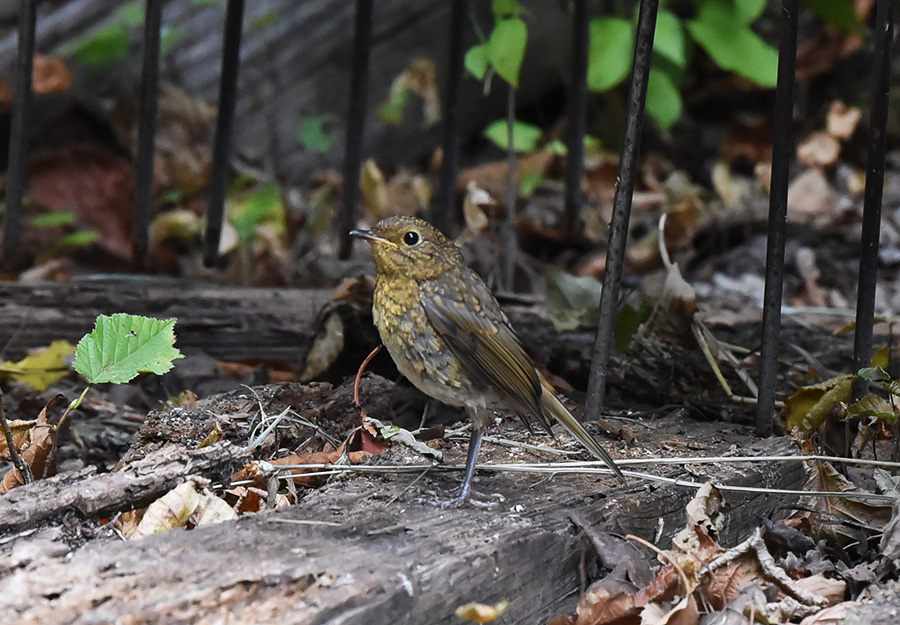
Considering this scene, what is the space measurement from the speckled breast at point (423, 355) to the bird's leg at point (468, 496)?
12cm

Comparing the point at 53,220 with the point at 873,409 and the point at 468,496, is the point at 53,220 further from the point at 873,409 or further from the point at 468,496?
the point at 873,409

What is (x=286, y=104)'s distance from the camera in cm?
681

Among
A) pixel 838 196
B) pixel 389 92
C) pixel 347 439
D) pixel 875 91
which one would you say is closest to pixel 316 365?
pixel 347 439

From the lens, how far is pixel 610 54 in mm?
5801

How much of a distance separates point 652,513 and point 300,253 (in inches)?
157

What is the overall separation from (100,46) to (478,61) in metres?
3.28

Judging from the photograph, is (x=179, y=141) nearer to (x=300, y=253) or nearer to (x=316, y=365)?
(x=300, y=253)

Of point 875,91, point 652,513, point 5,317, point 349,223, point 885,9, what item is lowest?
point 652,513

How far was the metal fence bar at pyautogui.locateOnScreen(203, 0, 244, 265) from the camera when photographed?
13.1 ft

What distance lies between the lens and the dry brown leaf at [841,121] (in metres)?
6.94

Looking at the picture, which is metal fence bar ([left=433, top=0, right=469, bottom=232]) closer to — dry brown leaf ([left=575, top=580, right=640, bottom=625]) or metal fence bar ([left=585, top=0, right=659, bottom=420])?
metal fence bar ([left=585, top=0, right=659, bottom=420])

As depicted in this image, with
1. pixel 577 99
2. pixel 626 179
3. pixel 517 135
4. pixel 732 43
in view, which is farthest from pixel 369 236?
pixel 732 43

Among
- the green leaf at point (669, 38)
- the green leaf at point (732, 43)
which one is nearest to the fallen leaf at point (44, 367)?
the green leaf at point (669, 38)

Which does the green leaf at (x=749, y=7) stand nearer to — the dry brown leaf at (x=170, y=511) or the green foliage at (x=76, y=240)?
the green foliage at (x=76, y=240)
